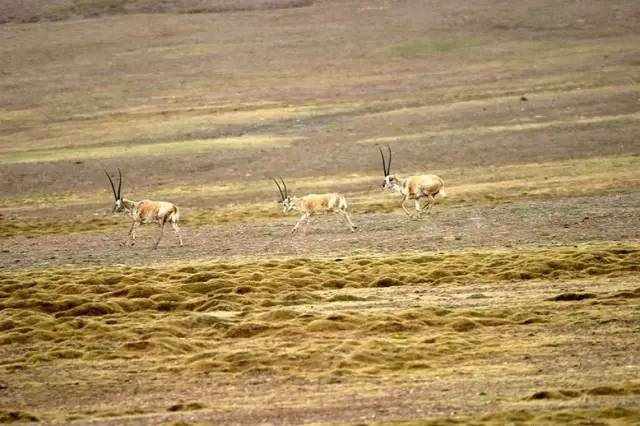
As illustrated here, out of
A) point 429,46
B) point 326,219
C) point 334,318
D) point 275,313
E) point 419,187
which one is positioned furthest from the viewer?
point 429,46

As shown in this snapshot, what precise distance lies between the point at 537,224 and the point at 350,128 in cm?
1989

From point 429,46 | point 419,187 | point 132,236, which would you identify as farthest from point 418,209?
point 429,46

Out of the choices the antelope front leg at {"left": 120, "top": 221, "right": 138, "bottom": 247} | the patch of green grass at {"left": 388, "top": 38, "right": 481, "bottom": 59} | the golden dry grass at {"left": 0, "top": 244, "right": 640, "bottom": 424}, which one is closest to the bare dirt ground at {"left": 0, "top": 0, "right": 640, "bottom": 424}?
the golden dry grass at {"left": 0, "top": 244, "right": 640, "bottom": 424}

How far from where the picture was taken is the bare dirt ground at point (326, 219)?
14.7 metres

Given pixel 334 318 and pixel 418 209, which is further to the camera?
pixel 418 209

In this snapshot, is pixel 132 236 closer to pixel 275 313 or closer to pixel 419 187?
pixel 419 187

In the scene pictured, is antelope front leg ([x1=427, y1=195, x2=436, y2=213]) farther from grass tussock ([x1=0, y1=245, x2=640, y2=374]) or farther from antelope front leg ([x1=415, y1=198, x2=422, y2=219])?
grass tussock ([x1=0, y1=245, x2=640, y2=374])

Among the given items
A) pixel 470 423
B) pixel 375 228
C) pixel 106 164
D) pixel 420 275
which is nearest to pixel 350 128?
pixel 106 164

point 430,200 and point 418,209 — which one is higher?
point 418,209

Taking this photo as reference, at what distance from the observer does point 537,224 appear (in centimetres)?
2689

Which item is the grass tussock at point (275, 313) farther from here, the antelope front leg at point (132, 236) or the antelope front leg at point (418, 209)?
the antelope front leg at point (418, 209)

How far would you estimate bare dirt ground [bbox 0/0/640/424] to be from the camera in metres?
14.7

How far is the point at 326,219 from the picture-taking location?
30.9 metres

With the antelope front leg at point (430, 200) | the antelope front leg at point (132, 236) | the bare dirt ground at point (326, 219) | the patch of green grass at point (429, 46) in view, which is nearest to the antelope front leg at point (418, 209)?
the antelope front leg at point (430, 200)
